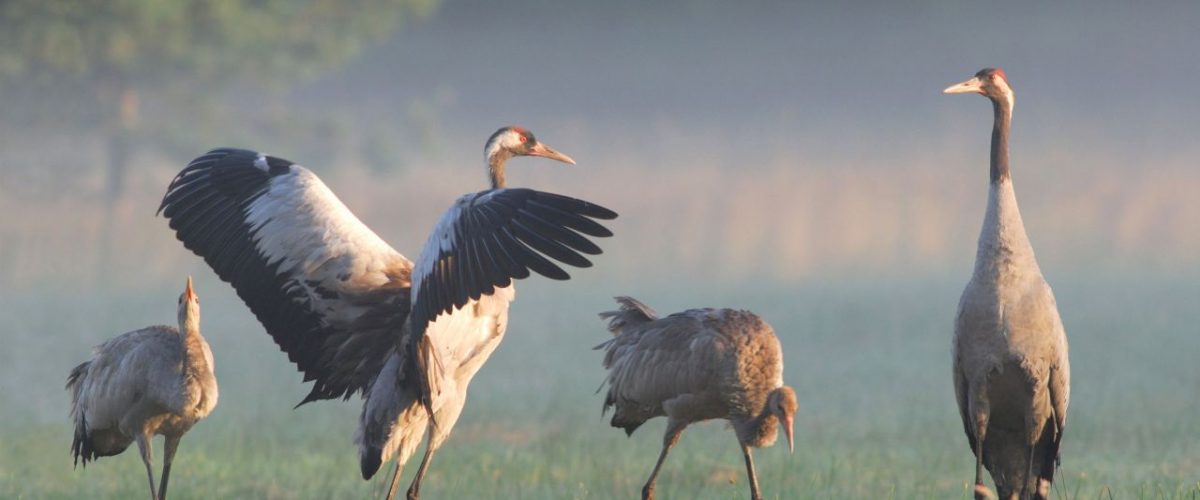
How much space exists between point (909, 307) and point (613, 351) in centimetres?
1703

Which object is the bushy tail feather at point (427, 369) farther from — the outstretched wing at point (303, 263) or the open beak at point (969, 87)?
the open beak at point (969, 87)

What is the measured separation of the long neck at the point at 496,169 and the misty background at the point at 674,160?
A: 4614mm

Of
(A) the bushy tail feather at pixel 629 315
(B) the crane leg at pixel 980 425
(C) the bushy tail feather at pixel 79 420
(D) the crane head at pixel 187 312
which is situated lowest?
(B) the crane leg at pixel 980 425

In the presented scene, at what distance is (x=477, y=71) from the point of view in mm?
62281

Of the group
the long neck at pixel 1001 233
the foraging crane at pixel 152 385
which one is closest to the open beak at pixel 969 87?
the long neck at pixel 1001 233

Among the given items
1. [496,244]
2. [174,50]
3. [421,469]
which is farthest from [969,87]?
[174,50]

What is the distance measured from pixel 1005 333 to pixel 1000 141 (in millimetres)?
893

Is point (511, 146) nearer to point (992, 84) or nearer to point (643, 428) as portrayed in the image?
point (992, 84)

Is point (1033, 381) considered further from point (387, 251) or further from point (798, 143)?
point (798, 143)

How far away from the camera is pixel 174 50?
110 feet

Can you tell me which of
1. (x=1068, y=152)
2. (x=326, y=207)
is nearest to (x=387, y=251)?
(x=326, y=207)

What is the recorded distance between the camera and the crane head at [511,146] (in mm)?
9016

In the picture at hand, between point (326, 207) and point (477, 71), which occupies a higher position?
point (477, 71)

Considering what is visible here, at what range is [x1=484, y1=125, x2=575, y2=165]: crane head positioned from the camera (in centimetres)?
902
